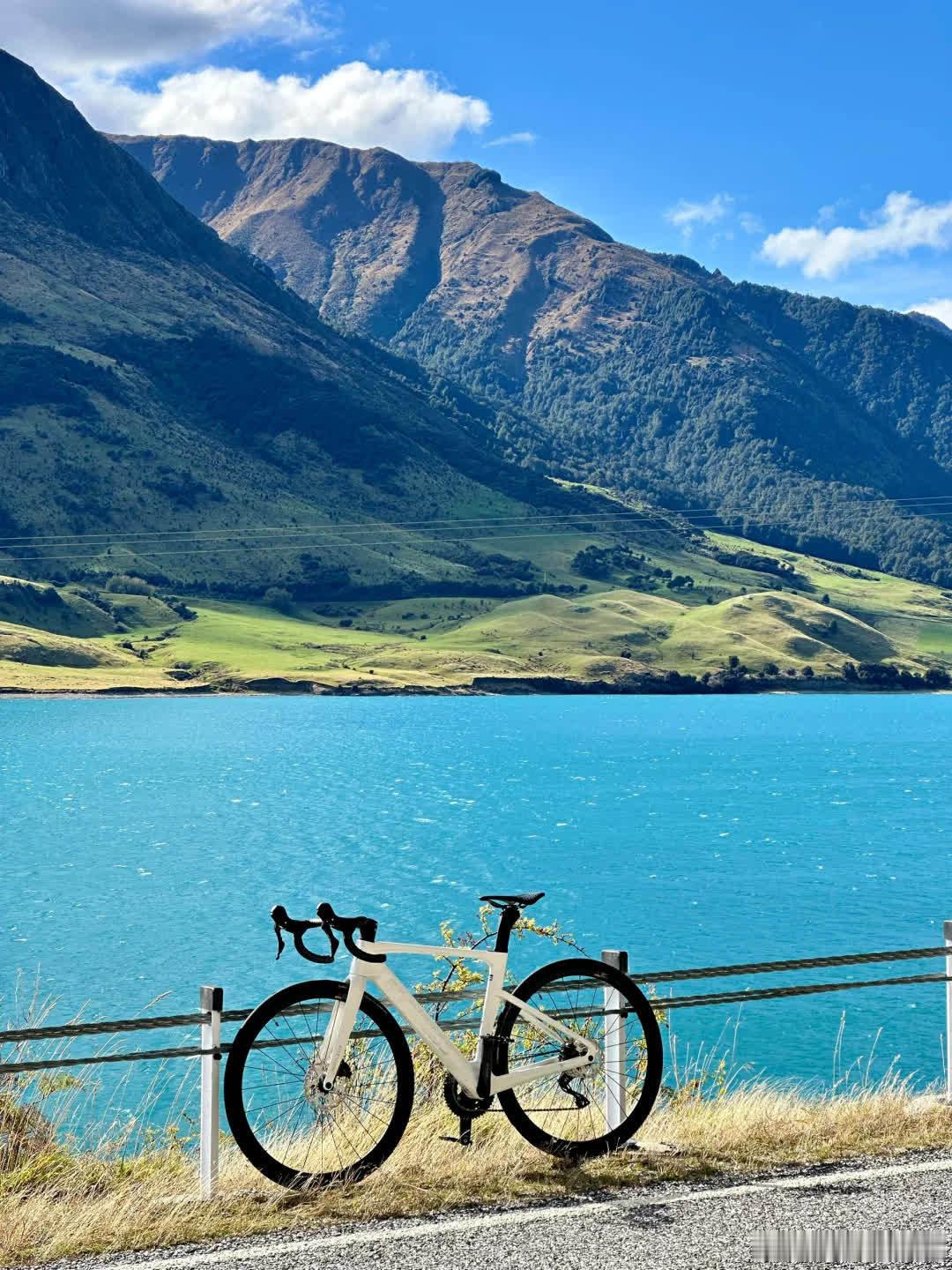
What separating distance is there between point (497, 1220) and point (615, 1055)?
7.90 ft

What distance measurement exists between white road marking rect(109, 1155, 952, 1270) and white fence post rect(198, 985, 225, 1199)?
4.04 feet

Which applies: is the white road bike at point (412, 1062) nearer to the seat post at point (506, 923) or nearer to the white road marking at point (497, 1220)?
the seat post at point (506, 923)

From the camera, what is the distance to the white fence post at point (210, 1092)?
11.3m

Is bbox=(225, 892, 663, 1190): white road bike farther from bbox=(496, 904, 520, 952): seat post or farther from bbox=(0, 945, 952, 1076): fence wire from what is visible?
bbox=(0, 945, 952, 1076): fence wire

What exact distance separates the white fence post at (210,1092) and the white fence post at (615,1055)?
134 inches

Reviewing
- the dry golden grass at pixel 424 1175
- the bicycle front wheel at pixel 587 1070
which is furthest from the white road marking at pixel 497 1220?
the bicycle front wheel at pixel 587 1070

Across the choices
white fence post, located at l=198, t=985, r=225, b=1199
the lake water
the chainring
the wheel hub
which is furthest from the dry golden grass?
the lake water

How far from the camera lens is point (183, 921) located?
7050cm

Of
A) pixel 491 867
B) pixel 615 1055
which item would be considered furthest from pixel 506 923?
pixel 491 867

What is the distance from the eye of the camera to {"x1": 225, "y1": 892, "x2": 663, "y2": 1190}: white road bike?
11.2 meters

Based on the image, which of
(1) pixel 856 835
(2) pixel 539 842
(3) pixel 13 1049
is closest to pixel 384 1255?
(3) pixel 13 1049

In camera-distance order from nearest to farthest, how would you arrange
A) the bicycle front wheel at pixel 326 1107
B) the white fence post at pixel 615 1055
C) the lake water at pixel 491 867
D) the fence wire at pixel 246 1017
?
the bicycle front wheel at pixel 326 1107
the fence wire at pixel 246 1017
the white fence post at pixel 615 1055
the lake water at pixel 491 867

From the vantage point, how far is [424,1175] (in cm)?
1160

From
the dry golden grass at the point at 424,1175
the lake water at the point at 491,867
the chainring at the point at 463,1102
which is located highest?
the chainring at the point at 463,1102
